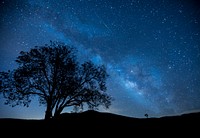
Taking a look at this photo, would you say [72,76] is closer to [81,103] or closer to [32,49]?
[81,103]

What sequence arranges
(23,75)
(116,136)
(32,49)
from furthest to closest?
(32,49) → (23,75) → (116,136)

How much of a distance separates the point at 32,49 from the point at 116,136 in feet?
67.3

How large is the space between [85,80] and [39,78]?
8298mm

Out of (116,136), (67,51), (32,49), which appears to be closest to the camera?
(116,136)

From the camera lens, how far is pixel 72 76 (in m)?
20.9

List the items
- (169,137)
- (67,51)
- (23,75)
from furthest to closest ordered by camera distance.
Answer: (67,51), (23,75), (169,137)

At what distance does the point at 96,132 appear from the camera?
6.39m

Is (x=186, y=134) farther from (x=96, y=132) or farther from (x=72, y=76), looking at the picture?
(x=72, y=76)

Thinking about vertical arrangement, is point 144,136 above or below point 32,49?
below

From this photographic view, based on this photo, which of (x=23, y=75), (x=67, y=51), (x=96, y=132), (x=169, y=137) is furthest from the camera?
(x=67, y=51)

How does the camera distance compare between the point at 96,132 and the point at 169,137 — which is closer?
the point at 169,137

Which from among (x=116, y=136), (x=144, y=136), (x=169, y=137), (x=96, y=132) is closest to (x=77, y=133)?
(x=96, y=132)

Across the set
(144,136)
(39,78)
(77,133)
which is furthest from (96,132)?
→ (39,78)

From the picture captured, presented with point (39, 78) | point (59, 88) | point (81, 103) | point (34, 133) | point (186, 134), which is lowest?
point (34, 133)
